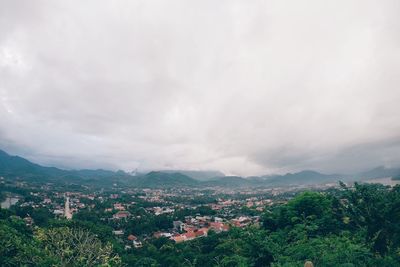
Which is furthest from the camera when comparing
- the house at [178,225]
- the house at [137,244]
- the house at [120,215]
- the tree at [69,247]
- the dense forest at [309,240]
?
the house at [120,215]

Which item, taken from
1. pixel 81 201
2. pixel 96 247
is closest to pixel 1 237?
pixel 96 247

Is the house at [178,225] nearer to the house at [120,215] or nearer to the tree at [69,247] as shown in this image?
the house at [120,215]

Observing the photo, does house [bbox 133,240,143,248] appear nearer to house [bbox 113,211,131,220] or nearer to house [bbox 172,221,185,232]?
house [bbox 172,221,185,232]

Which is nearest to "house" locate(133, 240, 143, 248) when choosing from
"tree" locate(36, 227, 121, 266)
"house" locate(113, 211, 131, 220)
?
"house" locate(113, 211, 131, 220)

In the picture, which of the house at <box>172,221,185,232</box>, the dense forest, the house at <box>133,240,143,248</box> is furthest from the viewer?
the house at <box>172,221,185,232</box>

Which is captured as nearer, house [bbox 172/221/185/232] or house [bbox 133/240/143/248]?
house [bbox 133/240/143/248]

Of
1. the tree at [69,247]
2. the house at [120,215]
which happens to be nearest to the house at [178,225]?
the house at [120,215]

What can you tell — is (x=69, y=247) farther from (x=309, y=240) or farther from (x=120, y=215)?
(x=120, y=215)

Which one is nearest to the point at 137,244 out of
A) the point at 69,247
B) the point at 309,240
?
the point at 69,247

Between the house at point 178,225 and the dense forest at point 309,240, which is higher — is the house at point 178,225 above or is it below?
below

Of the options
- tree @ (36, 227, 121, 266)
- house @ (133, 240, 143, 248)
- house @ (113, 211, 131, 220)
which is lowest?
house @ (133, 240, 143, 248)

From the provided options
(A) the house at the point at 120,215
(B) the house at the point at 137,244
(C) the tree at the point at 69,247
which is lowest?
(B) the house at the point at 137,244

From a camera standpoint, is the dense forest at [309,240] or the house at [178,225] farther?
the house at [178,225]
